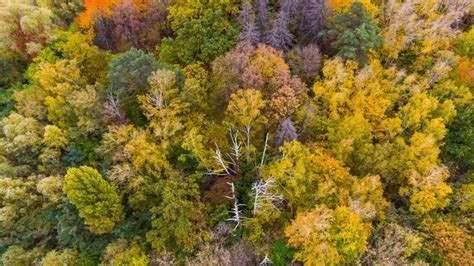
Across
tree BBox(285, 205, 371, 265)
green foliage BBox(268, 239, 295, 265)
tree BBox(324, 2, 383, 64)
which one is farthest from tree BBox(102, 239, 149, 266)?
tree BBox(324, 2, 383, 64)

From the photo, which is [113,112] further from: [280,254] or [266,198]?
[280,254]

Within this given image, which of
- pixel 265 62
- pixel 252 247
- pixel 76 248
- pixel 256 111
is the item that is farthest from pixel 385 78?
pixel 76 248

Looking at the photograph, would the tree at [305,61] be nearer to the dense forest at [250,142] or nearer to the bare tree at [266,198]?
the dense forest at [250,142]

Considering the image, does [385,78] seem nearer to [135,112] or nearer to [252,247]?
[252,247]

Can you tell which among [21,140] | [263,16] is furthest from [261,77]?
[21,140]

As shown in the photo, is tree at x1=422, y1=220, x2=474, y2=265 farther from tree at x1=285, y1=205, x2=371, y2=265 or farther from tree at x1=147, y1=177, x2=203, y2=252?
tree at x1=147, y1=177, x2=203, y2=252

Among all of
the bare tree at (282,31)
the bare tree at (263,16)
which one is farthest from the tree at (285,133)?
the bare tree at (263,16)
